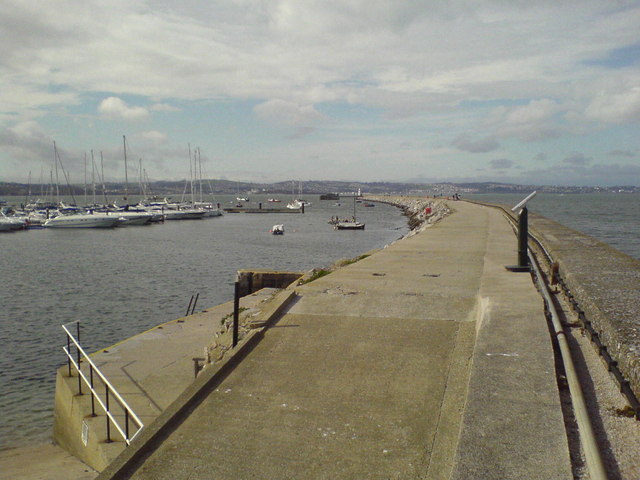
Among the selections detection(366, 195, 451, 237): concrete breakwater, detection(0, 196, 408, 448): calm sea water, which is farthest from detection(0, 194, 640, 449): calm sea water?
detection(366, 195, 451, 237): concrete breakwater

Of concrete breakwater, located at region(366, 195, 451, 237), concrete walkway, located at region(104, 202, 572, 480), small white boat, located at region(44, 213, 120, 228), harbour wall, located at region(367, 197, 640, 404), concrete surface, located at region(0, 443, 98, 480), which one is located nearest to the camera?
concrete walkway, located at region(104, 202, 572, 480)

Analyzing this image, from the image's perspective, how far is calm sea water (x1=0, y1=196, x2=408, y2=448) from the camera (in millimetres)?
13609

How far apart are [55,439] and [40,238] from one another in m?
57.7

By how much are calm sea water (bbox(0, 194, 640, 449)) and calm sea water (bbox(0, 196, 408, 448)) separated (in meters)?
0.04

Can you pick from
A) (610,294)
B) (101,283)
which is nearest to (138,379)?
(610,294)

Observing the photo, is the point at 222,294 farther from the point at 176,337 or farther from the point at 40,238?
the point at 40,238

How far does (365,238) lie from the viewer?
54.1 m

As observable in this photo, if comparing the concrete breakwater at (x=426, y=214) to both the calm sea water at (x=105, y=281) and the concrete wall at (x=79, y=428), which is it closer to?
the calm sea water at (x=105, y=281)

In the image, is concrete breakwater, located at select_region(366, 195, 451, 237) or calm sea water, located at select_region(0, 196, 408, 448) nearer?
calm sea water, located at select_region(0, 196, 408, 448)

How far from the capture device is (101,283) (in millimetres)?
28953

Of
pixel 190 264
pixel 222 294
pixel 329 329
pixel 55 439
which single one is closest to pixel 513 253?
pixel 329 329

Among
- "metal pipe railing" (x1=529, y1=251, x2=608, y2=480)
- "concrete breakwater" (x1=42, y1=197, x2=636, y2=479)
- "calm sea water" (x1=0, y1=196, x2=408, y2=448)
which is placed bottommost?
"calm sea water" (x1=0, y1=196, x2=408, y2=448)

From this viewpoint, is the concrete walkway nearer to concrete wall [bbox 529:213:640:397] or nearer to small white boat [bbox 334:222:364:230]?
concrete wall [bbox 529:213:640:397]

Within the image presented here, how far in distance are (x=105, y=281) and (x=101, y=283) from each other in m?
0.74
